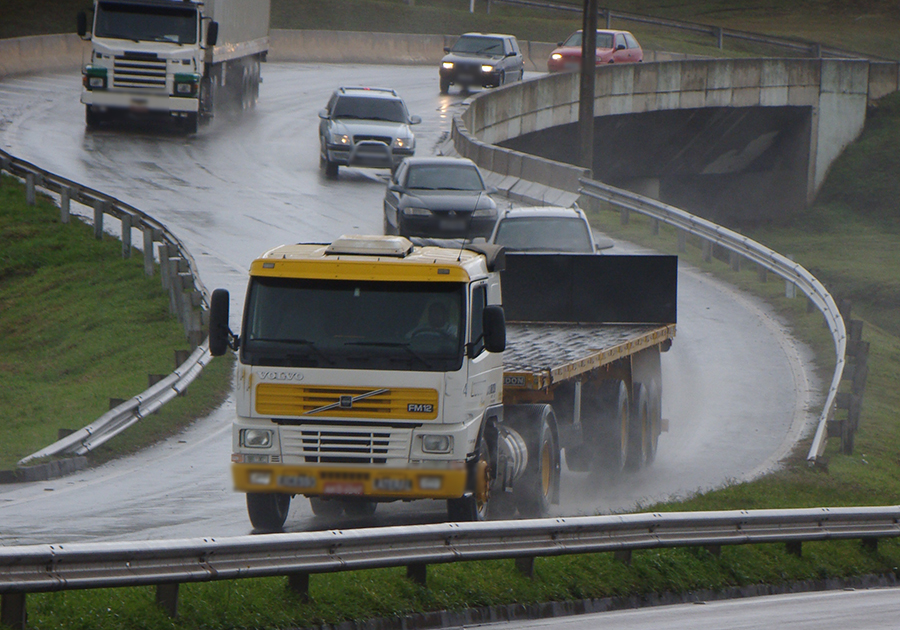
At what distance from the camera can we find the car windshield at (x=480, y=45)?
50.6 m

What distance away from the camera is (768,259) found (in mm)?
26672

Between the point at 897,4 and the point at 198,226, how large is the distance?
224 feet

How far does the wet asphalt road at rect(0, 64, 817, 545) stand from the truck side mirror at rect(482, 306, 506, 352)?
6.52ft

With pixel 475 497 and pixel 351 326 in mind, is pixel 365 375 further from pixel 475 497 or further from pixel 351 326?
pixel 475 497

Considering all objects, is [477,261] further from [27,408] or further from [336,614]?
[27,408]

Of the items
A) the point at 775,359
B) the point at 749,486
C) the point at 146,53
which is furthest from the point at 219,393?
the point at 146,53

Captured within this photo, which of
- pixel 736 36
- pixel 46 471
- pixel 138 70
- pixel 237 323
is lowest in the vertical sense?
pixel 46 471

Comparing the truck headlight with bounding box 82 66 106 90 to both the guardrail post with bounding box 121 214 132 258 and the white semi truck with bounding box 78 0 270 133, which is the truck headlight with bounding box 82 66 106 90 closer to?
the white semi truck with bounding box 78 0 270 133

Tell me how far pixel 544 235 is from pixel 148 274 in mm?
7653

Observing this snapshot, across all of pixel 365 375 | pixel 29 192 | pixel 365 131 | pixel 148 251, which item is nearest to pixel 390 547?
pixel 365 375

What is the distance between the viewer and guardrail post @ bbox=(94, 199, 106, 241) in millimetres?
25941

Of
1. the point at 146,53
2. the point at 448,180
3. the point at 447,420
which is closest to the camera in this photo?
the point at 447,420

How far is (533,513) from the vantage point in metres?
12.2

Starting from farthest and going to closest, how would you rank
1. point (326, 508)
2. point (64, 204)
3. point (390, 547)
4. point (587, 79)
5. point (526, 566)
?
point (587, 79), point (64, 204), point (326, 508), point (526, 566), point (390, 547)
